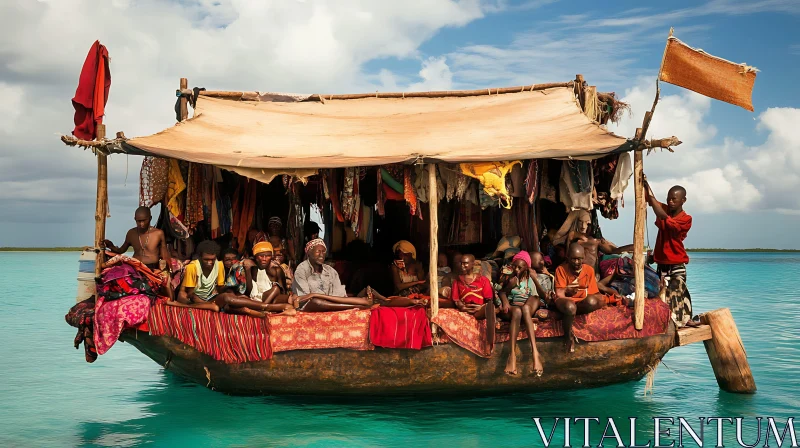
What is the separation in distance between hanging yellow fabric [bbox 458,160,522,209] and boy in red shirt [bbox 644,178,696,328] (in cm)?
153

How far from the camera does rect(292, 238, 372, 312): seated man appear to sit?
6.75 metres

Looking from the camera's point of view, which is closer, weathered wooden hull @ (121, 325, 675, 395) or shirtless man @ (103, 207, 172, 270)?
weathered wooden hull @ (121, 325, 675, 395)

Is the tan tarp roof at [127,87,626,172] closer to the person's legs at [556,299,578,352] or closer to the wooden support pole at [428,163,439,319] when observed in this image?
the wooden support pole at [428,163,439,319]

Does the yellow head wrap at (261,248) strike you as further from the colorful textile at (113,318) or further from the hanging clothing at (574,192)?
the hanging clothing at (574,192)

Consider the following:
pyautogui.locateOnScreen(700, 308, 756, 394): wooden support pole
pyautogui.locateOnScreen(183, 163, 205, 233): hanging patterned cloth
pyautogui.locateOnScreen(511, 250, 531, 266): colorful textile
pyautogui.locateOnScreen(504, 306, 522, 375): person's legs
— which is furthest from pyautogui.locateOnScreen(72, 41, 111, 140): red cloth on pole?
pyautogui.locateOnScreen(700, 308, 756, 394): wooden support pole

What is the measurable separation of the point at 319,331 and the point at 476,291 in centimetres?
156

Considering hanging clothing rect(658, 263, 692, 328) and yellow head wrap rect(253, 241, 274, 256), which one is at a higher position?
yellow head wrap rect(253, 241, 274, 256)

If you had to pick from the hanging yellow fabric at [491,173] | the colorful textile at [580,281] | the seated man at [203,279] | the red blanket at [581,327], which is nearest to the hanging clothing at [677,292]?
the red blanket at [581,327]

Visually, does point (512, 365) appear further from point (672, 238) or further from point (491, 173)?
point (672, 238)

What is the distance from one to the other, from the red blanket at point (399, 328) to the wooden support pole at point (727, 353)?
3432 mm

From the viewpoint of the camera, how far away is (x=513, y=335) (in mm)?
6477

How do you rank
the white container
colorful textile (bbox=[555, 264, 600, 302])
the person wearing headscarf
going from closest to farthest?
colorful textile (bbox=[555, 264, 600, 302]) < the white container < the person wearing headscarf

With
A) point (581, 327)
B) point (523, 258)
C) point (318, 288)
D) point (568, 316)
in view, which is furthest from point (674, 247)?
point (318, 288)

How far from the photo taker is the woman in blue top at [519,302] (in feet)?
21.2
